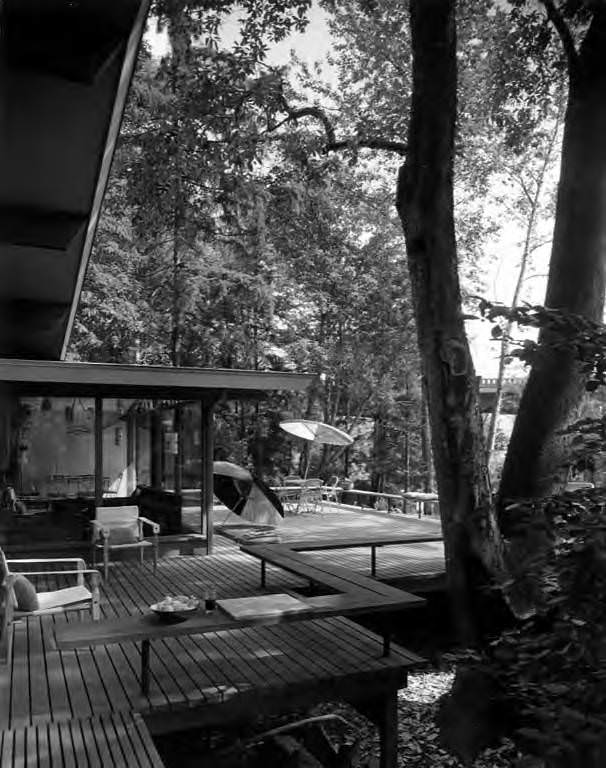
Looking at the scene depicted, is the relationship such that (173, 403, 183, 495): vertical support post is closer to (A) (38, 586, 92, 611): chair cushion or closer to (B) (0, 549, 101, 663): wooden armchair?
(B) (0, 549, 101, 663): wooden armchair

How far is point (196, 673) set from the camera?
15.8 feet

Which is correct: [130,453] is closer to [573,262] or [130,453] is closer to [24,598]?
[24,598]

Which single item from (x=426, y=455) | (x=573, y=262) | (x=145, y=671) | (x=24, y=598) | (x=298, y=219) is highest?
(x=298, y=219)

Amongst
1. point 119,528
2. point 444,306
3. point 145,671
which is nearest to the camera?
point 145,671

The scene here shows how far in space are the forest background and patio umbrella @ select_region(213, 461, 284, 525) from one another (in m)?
2.92

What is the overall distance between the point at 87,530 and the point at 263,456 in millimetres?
12135

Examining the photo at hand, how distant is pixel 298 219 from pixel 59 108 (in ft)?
33.3

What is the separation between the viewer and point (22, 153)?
2.84m

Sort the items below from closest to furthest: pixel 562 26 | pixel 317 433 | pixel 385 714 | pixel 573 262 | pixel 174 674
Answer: pixel 174 674 < pixel 385 714 < pixel 573 262 < pixel 562 26 < pixel 317 433

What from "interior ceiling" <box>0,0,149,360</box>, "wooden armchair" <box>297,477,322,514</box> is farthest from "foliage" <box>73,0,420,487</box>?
"interior ceiling" <box>0,0,149,360</box>

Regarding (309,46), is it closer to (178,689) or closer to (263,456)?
(263,456)

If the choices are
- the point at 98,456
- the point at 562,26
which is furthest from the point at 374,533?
the point at 562,26

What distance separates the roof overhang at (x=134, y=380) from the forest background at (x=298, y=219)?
2310 millimetres

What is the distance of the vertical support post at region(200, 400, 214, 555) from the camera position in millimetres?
9188
